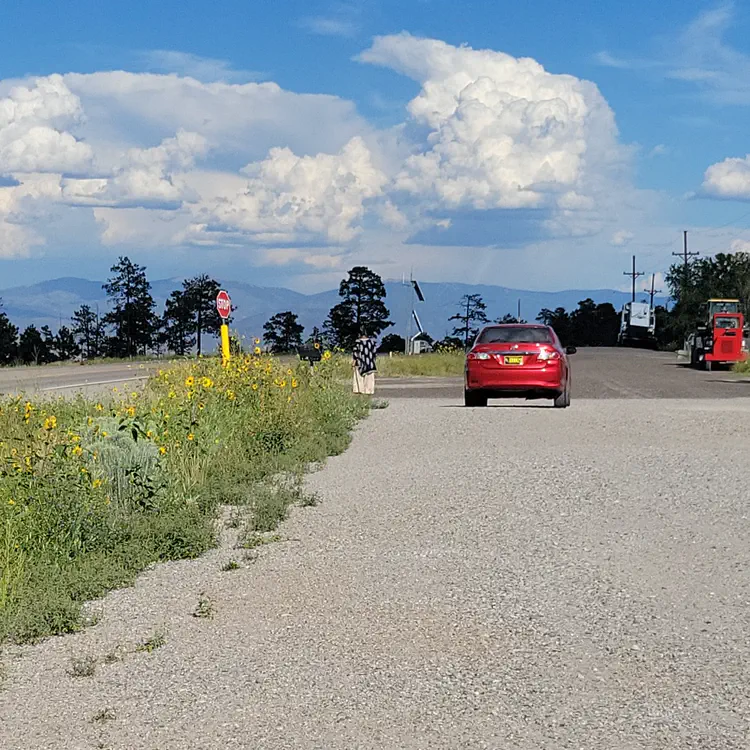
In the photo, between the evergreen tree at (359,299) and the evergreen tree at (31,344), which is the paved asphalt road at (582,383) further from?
the evergreen tree at (359,299)

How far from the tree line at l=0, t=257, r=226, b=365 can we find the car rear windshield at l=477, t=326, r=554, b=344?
51.5m

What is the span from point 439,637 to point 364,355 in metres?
21.8

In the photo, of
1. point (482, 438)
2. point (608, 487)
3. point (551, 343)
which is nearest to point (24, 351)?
point (551, 343)

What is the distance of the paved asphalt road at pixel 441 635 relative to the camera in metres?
5.23

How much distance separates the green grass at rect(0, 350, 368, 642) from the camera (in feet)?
25.3

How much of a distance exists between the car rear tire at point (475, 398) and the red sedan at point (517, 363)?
1.16 ft

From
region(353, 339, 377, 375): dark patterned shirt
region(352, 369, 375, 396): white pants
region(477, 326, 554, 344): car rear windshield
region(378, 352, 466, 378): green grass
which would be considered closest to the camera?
region(477, 326, 554, 344): car rear windshield

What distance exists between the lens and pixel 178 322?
8231 centimetres

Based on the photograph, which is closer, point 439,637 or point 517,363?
point 439,637

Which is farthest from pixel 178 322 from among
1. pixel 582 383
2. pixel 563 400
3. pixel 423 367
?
pixel 563 400

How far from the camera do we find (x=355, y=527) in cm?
1031

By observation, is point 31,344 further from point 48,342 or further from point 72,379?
point 72,379

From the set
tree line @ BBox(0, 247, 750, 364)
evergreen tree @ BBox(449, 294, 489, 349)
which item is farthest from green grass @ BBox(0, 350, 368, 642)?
evergreen tree @ BBox(449, 294, 489, 349)

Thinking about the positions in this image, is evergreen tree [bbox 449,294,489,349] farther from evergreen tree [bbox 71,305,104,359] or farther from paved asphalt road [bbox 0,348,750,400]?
paved asphalt road [bbox 0,348,750,400]
